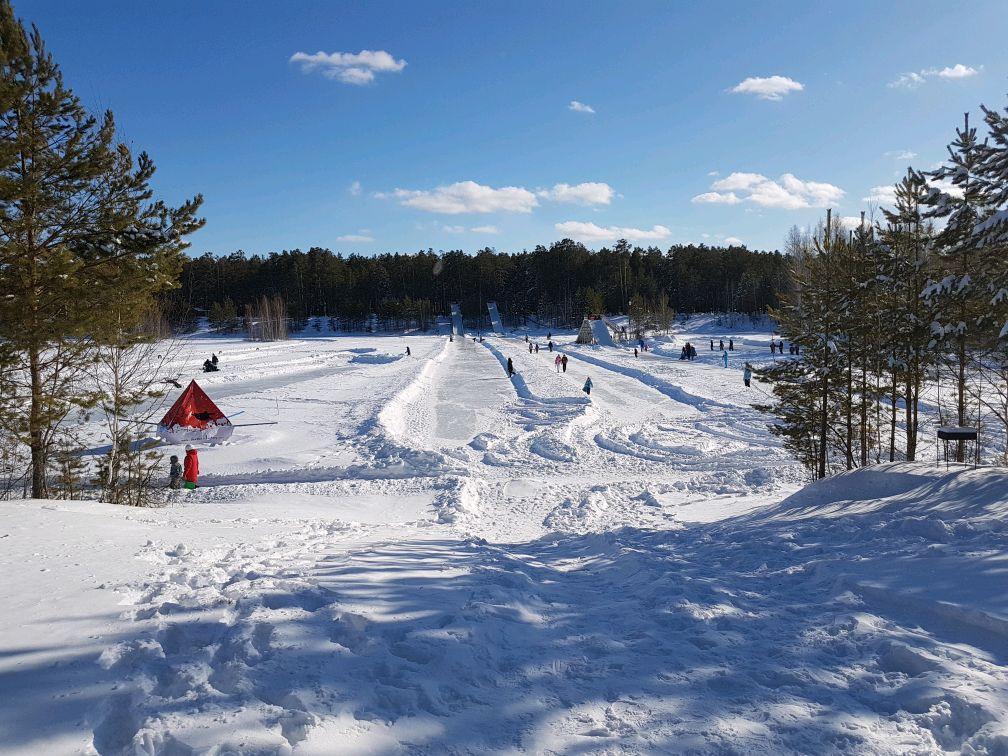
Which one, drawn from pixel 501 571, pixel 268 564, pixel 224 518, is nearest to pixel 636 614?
pixel 501 571

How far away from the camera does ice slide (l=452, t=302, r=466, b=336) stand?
102m

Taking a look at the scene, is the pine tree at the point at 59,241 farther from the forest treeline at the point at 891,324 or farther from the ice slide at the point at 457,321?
the ice slide at the point at 457,321

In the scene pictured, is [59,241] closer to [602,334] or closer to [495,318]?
[602,334]

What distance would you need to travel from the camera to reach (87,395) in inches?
403

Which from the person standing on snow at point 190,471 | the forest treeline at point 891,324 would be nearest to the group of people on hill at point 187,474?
the person standing on snow at point 190,471

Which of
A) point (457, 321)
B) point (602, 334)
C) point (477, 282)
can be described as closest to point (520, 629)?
point (602, 334)

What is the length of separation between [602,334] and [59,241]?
66.1 meters

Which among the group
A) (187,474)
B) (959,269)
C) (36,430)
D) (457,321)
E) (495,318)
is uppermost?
(495,318)

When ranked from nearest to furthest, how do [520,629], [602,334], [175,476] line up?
1. [520,629]
2. [175,476]
3. [602,334]

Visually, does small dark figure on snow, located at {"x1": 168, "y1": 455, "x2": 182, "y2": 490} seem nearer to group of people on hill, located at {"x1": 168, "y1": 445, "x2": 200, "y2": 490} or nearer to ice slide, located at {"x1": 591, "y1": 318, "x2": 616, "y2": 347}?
group of people on hill, located at {"x1": 168, "y1": 445, "x2": 200, "y2": 490}

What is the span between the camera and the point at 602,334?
72062 millimetres

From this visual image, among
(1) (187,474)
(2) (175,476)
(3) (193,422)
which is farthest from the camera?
(3) (193,422)

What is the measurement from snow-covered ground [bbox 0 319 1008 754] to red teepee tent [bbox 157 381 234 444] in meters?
9.45

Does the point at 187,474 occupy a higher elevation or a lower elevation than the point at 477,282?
lower
